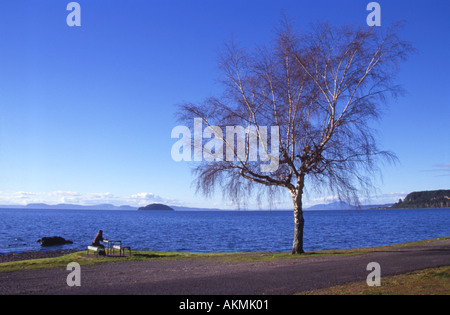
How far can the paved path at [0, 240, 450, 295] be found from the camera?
1112 cm

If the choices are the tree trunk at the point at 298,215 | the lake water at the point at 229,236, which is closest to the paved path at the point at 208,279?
the lake water at the point at 229,236

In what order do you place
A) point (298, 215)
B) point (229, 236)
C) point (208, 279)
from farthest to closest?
1. point (229, 236)
2. point (298, 215)
3. point (208, 279)

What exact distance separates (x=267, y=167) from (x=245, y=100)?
12.7 ft

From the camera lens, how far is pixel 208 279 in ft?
42.9

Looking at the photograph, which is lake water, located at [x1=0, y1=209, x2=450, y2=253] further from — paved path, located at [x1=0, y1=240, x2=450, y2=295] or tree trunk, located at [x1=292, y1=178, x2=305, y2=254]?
paved path, located at [x1=0, y1=240, x2=450, y2=295]

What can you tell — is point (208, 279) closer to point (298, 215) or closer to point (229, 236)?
point (298, 215)

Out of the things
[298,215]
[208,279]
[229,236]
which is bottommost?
[229,236]

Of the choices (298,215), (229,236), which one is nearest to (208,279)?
(298,215)

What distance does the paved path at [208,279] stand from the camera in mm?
11117

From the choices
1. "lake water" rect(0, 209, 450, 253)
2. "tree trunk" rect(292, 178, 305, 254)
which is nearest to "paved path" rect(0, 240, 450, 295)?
"lake water" rect(0, 209, 450, 253)
